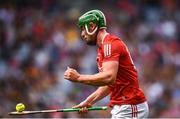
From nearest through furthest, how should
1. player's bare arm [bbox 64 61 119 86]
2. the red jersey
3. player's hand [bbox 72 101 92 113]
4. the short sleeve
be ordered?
player's bare arm [bbox 64 61 119 86], the short sleeve, the red jersey, player's hand [bbox 72 101 92 113]

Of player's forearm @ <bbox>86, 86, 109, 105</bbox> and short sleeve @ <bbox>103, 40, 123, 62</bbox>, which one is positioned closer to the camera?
short sleeve @ <bbox>103, 40, 123, 62</bbox>

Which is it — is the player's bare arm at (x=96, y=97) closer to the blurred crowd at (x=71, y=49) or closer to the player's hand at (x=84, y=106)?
the player's hand at (x=84, y=106)

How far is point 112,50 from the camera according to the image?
31.2ft

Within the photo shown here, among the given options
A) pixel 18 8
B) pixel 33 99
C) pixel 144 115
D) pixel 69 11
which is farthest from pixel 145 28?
pixel 144 115

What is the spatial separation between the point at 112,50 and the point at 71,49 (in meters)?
9.24

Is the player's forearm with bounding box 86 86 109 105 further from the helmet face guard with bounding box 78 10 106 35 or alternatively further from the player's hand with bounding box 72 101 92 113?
the helmet face guard with bounding box 78 10 106 35

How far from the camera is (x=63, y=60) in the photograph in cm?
1834

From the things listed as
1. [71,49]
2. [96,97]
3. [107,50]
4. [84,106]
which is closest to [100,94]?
[96,97]

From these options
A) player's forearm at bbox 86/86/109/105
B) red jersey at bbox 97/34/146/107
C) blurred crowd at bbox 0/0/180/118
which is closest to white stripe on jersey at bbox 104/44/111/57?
red jersey at bbox 97/34/146/107

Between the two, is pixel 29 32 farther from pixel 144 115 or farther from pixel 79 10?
pixel 144 115

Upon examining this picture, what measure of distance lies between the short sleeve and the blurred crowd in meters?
6.03

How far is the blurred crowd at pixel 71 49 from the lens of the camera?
17109mm

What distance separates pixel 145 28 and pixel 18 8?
3.15 meters

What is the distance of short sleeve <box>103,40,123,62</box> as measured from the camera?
9469 mm
